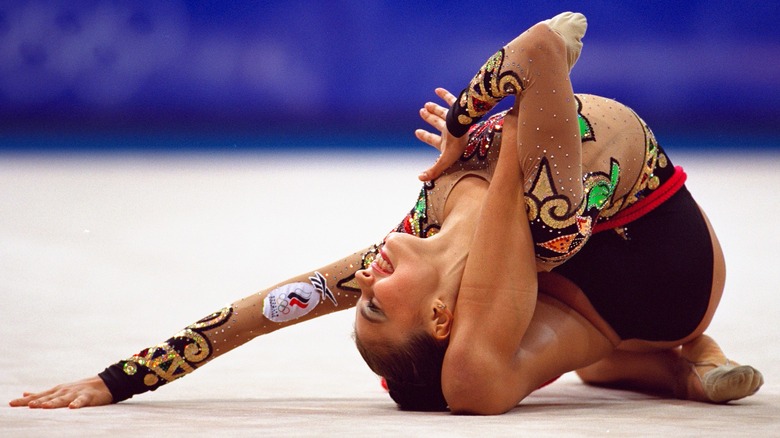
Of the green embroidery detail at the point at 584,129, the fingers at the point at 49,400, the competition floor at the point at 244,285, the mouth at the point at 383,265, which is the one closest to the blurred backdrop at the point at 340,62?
the competition floor at the point at 244,285

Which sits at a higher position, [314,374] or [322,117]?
[322,117]

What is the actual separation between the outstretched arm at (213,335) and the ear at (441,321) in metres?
0.33

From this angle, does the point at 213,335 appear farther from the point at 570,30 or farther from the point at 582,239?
the point at 570,30

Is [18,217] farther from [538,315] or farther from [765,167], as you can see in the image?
[765,167]

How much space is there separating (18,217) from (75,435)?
282cm

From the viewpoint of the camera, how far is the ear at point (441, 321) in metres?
1.75

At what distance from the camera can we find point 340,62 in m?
4.66

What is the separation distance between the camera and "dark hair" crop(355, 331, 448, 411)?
1.76 m

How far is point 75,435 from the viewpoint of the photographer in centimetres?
147

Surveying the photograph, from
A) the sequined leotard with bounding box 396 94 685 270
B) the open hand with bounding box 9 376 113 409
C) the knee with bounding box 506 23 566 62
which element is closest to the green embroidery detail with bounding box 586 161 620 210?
the sequined leotard with bounding box 396 94 685 270

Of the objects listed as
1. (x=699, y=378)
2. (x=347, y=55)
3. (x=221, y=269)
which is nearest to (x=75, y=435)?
(x=699, y=378)

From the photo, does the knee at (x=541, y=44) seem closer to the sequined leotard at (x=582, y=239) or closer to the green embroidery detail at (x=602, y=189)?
the sequined leotard at (x=582, y=239)

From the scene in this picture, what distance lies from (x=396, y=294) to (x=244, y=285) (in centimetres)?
159

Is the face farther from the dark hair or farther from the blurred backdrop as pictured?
the blurred backdrop
